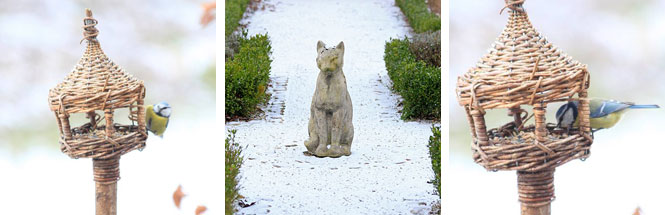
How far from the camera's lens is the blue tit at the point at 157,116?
4.36 meters

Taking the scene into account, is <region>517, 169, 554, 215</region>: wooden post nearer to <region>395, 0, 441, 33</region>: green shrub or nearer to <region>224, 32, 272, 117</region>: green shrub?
<region>224, 32, 272, 117</region>: green shrub

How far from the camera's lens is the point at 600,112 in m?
3.92

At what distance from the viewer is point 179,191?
461 centimetres

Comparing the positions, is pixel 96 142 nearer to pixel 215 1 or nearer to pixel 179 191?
pixel 179 191

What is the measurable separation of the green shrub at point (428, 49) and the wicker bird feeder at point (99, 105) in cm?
483

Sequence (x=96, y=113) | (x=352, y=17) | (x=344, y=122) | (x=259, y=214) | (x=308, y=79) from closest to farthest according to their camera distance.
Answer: (x=96, y=113), (x=259, y=214), (x=344, y=122), (x=308, y=79), (x=352, y=17)

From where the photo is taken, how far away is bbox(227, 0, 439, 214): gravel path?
547 cm

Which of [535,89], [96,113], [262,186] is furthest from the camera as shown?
[262,186]

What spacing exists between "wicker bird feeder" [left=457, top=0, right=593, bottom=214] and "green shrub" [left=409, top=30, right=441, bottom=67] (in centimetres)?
475

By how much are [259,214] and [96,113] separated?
1.23 m

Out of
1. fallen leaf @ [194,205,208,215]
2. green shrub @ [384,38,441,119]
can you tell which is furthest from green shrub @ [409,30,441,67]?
fallen leaf @ [194,205,208,215]

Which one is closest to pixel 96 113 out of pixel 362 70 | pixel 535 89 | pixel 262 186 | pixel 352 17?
pixel 262 186

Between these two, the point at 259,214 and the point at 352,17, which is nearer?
the point at 259,214

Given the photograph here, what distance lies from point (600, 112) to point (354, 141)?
3.05 m
